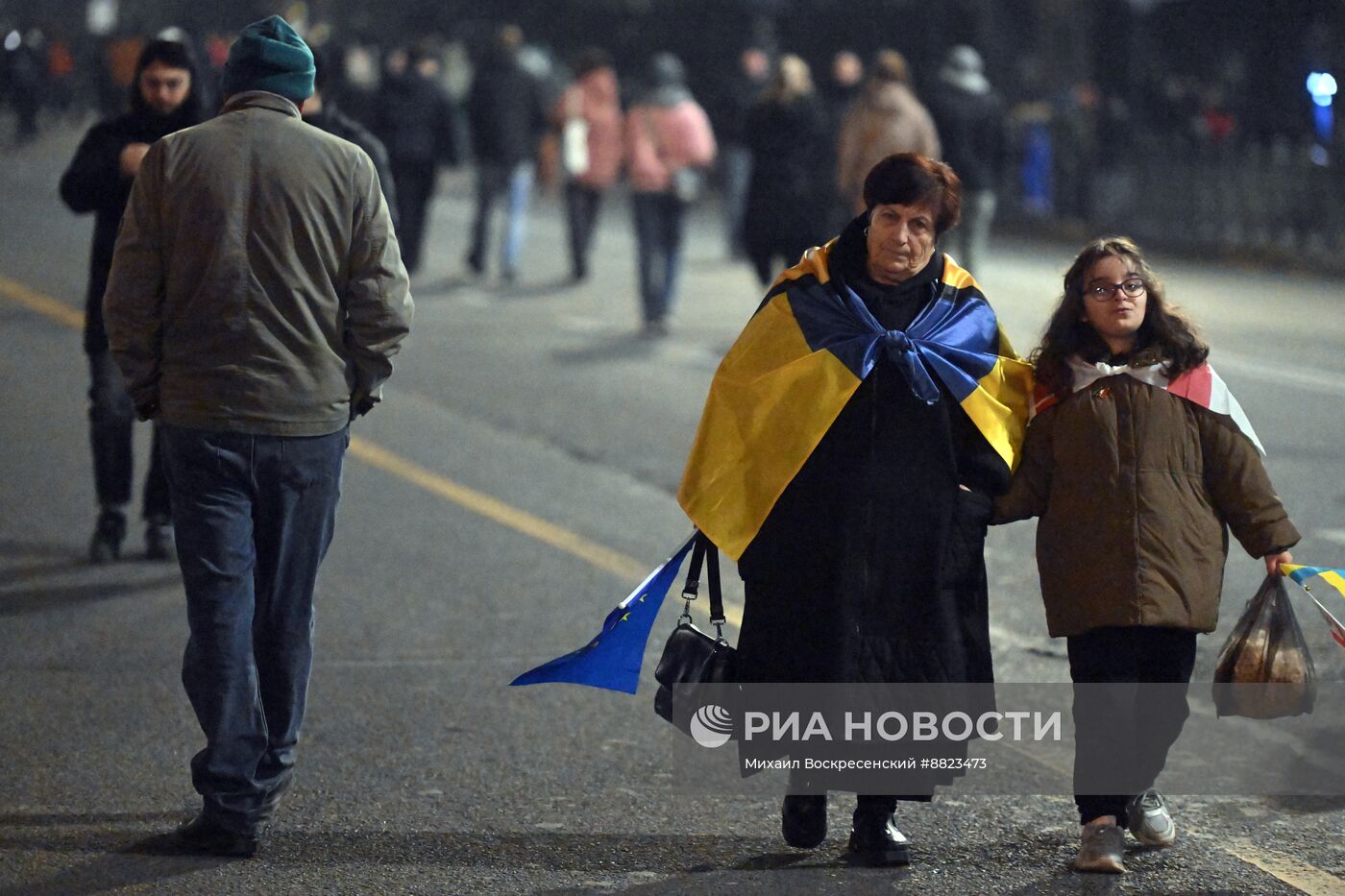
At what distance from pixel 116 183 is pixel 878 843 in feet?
12.4

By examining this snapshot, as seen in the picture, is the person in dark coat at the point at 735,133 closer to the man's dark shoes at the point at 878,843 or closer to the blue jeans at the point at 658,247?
the blue jeans at the point at 658,247

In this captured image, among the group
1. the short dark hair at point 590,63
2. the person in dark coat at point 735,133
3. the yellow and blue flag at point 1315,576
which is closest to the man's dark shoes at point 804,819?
the yellow and blue flag at point 1315,576

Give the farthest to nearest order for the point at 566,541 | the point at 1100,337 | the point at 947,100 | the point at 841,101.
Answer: the point at 841,101 < the point at 947,100 < the point at 566,541 < the point at 1100,337

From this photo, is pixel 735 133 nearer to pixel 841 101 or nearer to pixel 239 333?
pixel 841 101

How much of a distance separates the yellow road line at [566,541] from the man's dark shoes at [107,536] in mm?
1595

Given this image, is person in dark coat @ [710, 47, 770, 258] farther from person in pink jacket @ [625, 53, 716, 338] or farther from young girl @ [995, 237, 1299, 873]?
young girl @ [995, 237, 1299, 873]

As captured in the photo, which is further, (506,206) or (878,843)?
(506,206)

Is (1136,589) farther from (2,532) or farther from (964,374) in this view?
(2,532)

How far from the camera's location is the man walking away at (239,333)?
14.9 feet

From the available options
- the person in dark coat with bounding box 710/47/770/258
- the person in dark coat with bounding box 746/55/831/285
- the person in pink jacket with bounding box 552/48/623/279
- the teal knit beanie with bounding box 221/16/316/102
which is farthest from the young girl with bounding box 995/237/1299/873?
the person in dark coat with bounding box 710/47/770/258

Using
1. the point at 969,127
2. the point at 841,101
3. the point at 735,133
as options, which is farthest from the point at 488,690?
the point at 735,133

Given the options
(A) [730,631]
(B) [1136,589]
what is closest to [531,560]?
(A) [730,631]

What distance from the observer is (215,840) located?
4.59 meters

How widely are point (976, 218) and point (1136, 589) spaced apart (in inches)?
435
